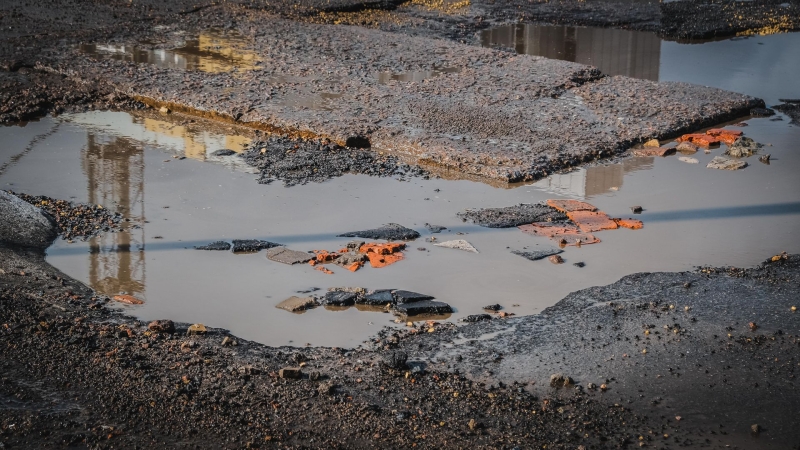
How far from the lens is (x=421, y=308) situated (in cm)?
501

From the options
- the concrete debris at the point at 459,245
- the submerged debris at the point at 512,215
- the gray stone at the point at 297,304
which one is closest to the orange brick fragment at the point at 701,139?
the submerged debris at the point at 512,215

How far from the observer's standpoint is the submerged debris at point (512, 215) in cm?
629

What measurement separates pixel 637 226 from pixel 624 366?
85.1 inches

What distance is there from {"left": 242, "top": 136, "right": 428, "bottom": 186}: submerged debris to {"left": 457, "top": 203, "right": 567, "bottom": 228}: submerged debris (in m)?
0.96

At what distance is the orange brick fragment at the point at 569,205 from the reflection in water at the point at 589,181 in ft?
0.61

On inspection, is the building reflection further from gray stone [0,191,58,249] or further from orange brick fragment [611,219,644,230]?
orange brick fragment [611,219,644,230]

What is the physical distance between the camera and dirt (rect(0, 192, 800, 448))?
12.3 ft

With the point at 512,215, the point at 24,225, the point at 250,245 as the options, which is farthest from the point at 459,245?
the point at 24,225

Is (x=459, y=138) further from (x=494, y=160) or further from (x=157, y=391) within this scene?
(x=157, y=391)

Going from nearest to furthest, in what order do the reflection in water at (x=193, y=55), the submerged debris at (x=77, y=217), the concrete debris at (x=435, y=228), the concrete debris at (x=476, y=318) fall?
1. the concrete debris at (x=476, y=318)
2. the submerged debris at (x=77, y=217)
3. the concrete debris at (x=435, y=228)
4. the reflection in water at (x=193, y=55)

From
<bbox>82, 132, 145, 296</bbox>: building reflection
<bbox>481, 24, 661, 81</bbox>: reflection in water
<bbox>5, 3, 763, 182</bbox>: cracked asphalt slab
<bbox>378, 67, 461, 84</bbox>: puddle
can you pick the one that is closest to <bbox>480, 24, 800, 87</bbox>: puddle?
<bbox>481, 24, 661, 81</bbox>: reflection in water

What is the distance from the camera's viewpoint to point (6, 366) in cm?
418

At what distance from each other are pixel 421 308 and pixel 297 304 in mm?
778

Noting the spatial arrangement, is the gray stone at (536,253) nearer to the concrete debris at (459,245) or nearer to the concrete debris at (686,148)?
the concrete debris at (459,245)
